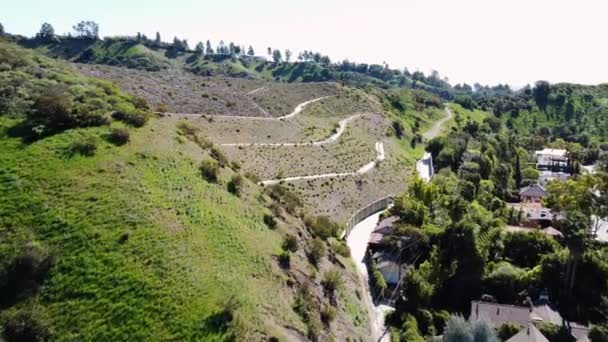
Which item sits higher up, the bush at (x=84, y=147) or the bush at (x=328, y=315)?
the bush at (x=84, y=147)

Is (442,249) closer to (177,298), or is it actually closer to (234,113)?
(177,298)

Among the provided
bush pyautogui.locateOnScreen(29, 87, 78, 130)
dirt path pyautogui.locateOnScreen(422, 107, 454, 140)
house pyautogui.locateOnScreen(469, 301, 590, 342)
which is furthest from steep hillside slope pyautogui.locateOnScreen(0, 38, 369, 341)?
dirt path pyautogui.locateOnScreen(422, 107, 454, 140)

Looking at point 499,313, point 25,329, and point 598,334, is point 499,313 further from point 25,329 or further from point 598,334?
point 25,329

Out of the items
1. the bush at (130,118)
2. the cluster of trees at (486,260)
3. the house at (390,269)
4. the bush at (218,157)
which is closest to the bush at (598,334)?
the cluster of trees at (486,260)

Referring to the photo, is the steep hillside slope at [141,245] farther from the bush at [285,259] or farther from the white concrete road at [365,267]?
the white concrete road at [365,267]

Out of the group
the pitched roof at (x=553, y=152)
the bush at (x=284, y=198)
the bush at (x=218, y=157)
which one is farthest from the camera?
the pitched roof at (x=553, y=152)

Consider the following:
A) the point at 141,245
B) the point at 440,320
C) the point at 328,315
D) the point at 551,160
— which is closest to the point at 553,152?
the point at 551,160

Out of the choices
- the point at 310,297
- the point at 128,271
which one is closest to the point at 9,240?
the point at 128,271

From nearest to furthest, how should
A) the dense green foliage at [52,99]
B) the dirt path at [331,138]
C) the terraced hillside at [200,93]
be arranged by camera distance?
1. the dense green foliage at [52,99]
2. the dirt path at [331,138]
3. the terraced hillside at [200,93]
